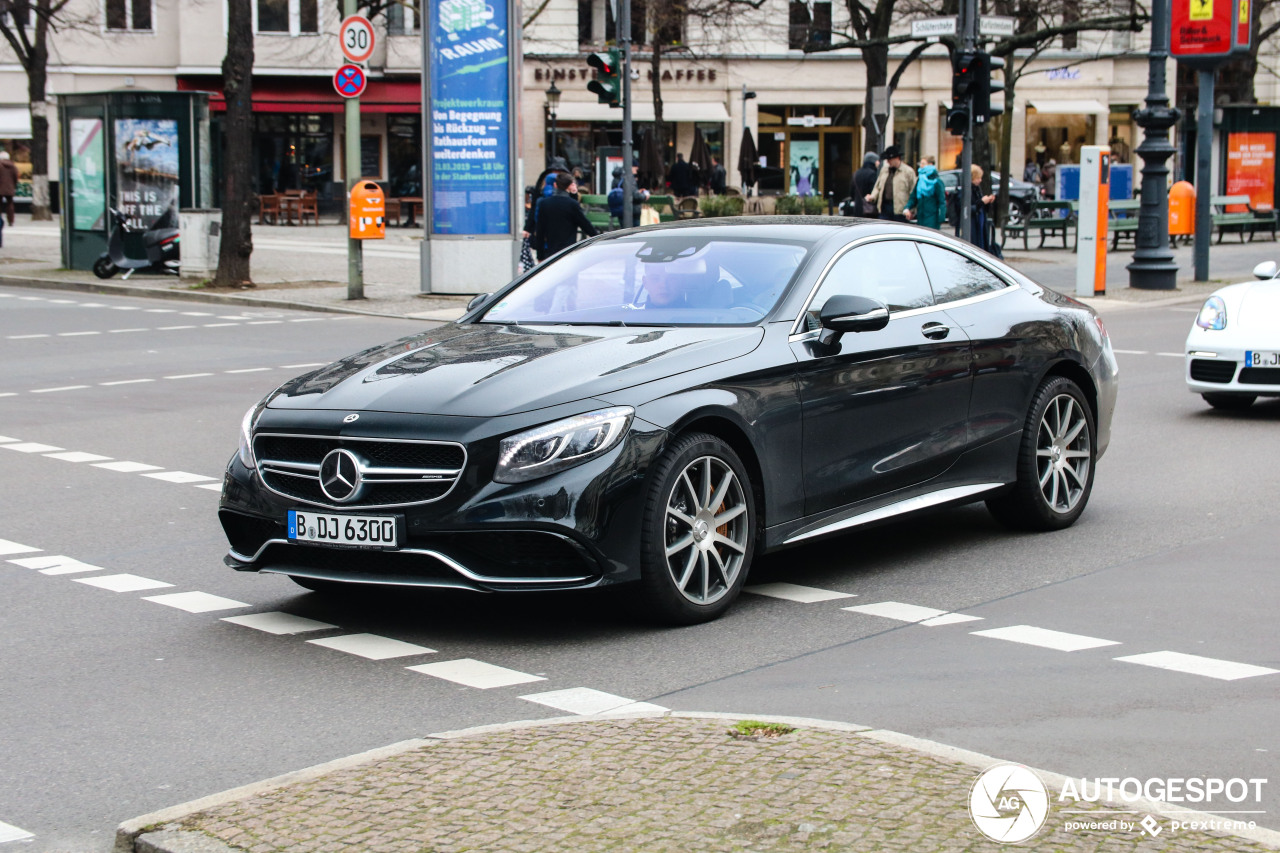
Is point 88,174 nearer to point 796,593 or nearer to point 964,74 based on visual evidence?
point 964,74

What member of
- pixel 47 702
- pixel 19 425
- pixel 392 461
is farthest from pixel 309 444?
pixel 19 425

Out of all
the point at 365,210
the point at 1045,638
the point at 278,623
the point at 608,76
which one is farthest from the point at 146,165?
the point at 1045,638

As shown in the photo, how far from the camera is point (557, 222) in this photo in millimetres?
22125

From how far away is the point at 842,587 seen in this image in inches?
279

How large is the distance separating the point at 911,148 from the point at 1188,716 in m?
56.8

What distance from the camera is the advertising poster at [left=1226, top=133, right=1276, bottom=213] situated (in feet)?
126

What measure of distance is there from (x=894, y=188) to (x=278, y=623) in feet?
59.6

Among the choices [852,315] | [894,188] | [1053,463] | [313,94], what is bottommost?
[1053,463]

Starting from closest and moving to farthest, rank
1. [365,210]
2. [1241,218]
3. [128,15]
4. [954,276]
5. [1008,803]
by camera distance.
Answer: [1008,803], [954,276], [365,210], [1241,218], [128,15]

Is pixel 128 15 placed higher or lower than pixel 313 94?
higher

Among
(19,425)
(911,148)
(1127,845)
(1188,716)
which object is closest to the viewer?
(1127,845)

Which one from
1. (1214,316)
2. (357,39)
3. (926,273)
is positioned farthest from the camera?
(357,39)

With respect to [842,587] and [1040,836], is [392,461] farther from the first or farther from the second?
[1040,836]

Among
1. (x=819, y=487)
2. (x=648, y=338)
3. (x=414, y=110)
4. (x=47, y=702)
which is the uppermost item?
(x=414, y=110)
